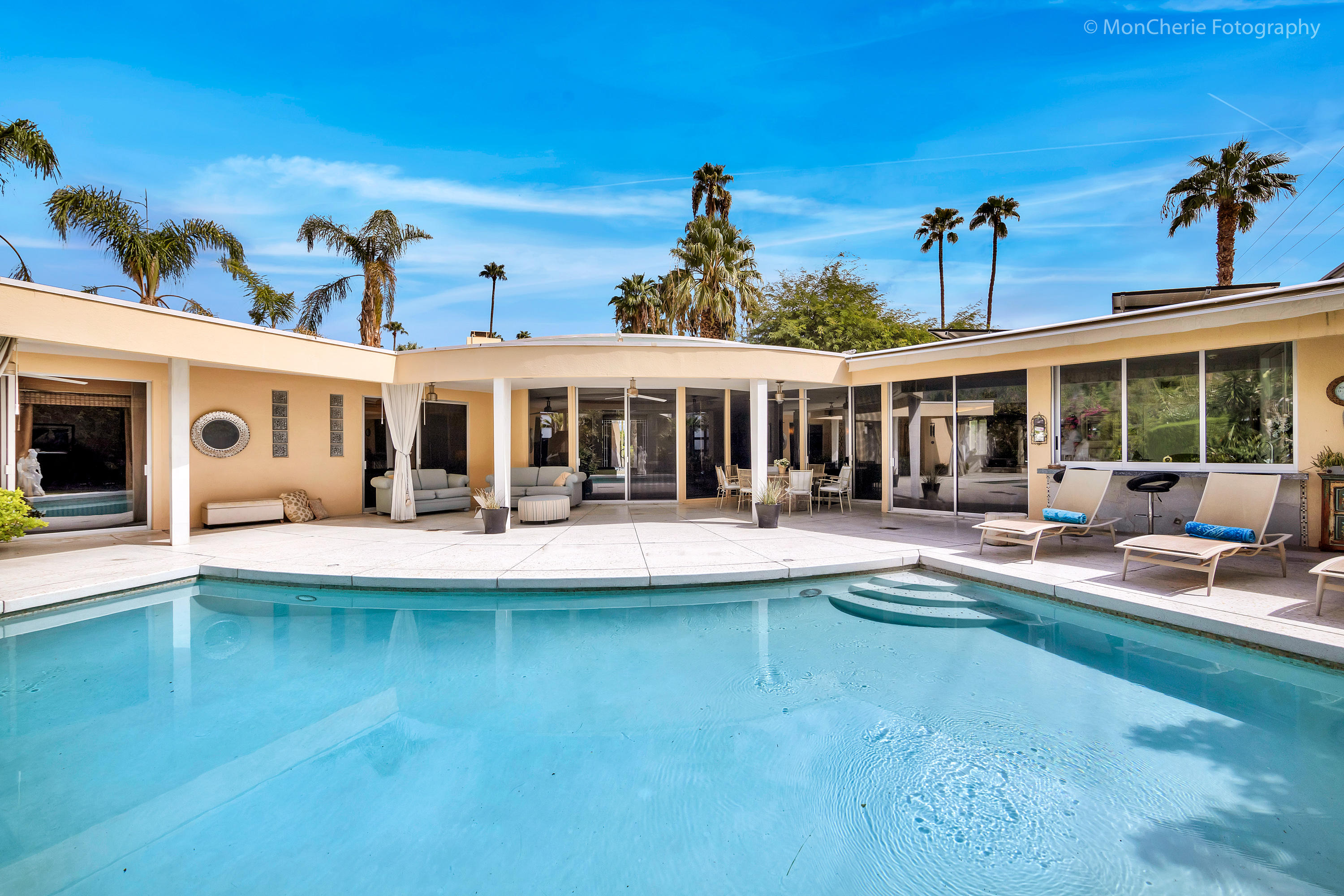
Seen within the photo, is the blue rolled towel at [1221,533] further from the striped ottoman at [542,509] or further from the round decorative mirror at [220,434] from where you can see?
the round decorative mirror at [220,434]

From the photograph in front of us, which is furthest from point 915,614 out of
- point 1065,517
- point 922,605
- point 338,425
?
point 338,425

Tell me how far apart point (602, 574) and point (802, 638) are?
7.28ft

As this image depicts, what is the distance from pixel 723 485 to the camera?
11.8 meters

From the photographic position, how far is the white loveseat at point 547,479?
1176 centimetres

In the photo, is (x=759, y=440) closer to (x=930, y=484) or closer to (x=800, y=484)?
(x=800, y=484)

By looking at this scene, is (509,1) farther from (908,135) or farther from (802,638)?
(802,638)

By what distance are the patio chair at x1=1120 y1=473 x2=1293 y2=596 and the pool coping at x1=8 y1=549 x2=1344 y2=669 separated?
0.63 metres

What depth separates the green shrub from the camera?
653 centimetres

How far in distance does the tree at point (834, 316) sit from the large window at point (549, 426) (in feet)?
44.1

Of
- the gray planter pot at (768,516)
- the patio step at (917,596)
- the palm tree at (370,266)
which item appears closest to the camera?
the patio step at (917,596)

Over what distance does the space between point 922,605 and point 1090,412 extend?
213 inches

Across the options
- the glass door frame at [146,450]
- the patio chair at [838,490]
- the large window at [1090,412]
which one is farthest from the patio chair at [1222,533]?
the glass door frame at [146,450]

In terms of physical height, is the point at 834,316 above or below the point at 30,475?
above

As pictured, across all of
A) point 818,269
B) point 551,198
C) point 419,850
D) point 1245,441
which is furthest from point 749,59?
point 818,269
